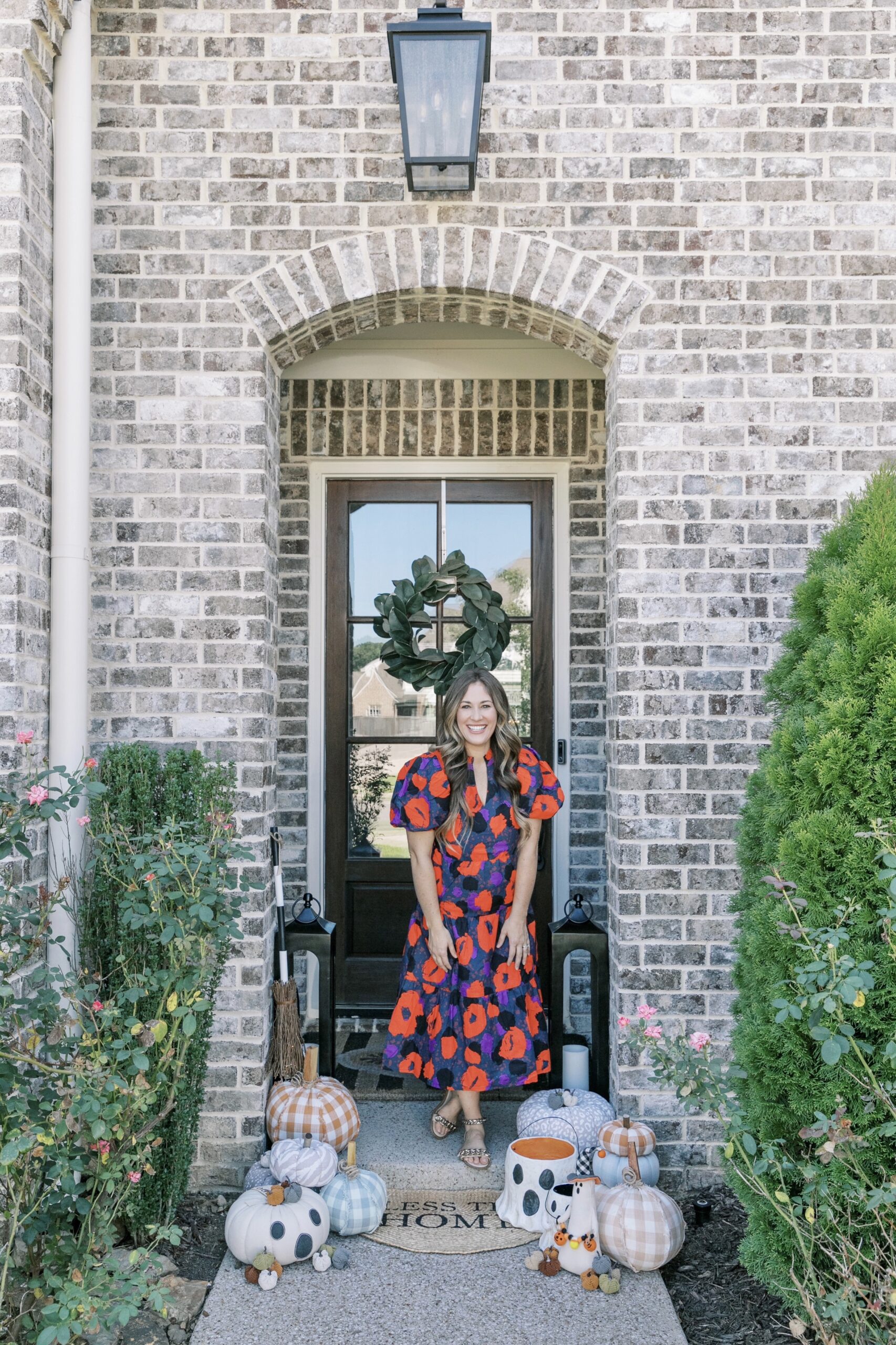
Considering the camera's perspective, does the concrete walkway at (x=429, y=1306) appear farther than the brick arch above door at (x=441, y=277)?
No

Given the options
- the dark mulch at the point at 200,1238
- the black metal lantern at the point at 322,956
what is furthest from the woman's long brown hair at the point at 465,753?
the dark mulch at the point at 200,1238

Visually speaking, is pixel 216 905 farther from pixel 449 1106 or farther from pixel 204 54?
pixel 204 54

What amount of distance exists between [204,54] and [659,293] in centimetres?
161

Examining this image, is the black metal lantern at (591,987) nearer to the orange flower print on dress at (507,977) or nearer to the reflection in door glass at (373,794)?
the orange flower print on dress at (507,977)

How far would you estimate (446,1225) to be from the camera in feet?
9.64

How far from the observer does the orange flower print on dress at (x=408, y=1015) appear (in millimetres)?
3426

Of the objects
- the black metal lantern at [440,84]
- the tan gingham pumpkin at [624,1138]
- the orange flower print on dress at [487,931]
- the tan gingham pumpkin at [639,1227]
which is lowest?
the tan gingham pumpkin at [639,1227]

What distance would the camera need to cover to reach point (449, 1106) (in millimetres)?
3438

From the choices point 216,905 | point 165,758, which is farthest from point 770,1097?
point 165,758

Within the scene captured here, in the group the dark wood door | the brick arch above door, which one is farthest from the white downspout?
the dark wood door

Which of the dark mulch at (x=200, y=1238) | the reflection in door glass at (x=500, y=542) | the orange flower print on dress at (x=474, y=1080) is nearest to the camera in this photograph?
the dark mulch at (x=200, y=1238)

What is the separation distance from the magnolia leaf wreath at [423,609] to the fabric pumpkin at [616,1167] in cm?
162

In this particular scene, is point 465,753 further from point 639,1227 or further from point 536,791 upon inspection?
point 639,1227

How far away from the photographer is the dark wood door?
4.65 meters
